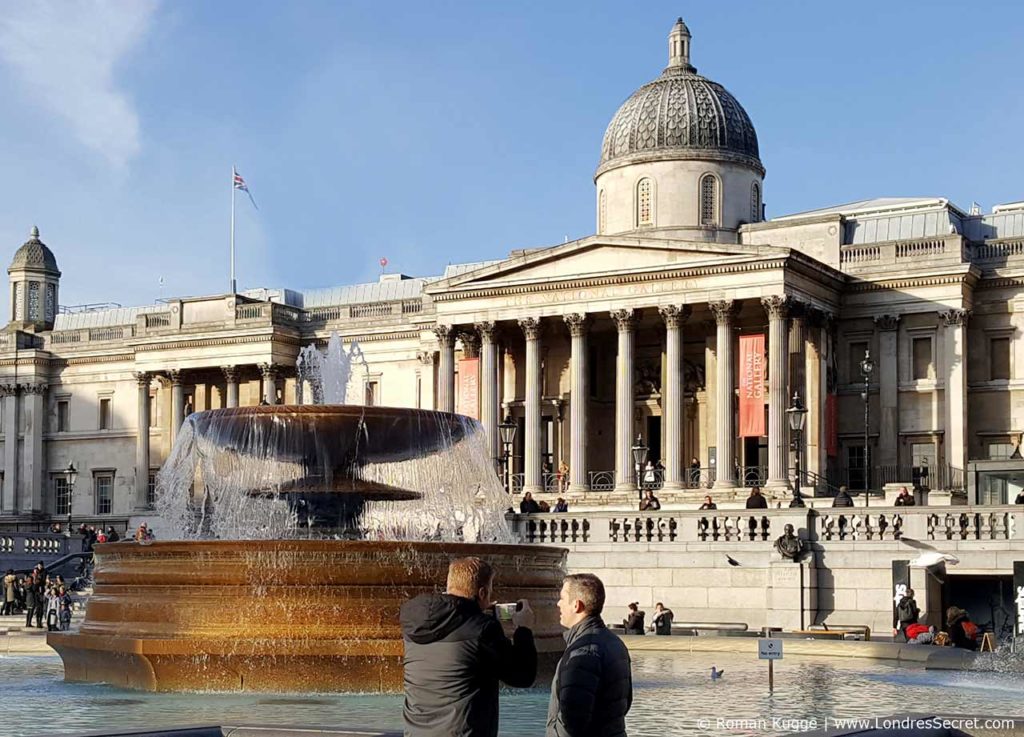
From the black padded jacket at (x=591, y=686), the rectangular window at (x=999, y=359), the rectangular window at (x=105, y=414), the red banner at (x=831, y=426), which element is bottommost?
the black padded jacket at (x=591, y=686)

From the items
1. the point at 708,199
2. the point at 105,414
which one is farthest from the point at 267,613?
the point at 105,414

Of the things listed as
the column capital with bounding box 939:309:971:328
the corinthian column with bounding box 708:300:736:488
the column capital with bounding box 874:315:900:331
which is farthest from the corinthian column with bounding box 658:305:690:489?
the column capital with bounding box 939:309:971:328

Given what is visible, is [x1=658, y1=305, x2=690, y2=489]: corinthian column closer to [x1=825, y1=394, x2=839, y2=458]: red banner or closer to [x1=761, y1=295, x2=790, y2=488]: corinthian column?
[x1=761, y1=295, x2=790, y2=488]: corinthian column

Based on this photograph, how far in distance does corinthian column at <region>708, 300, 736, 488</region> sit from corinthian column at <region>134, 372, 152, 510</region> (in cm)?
2883

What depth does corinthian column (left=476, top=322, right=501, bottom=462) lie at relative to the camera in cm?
5828

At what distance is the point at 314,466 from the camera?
22031 millimetres

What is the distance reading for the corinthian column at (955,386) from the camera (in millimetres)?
54656

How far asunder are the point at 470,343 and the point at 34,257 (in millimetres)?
31705

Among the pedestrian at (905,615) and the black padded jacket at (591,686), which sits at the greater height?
the black padded jacket at (591,686)

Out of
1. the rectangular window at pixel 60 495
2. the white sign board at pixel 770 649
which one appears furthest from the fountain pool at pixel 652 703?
the rectangular window at pixel 60 495

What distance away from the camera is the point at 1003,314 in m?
56.3

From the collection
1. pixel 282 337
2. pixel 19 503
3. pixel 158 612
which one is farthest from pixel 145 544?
pixel 19 503

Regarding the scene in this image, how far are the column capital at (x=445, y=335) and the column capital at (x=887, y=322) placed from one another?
15.0 metres

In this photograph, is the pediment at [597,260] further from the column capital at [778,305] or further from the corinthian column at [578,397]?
the corinthian column at [578,397]
